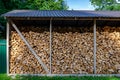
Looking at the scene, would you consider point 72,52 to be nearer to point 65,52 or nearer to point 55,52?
point 65,52

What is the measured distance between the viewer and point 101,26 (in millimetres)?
11055

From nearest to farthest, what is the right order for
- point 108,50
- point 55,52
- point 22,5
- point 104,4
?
point 55,52 < point 108,50 < point 22,5 < point 104,4

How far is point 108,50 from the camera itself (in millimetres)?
10648

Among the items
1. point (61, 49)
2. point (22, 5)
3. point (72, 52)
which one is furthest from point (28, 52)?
point (22, 5)

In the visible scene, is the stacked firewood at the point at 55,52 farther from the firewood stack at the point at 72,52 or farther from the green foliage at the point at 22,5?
the green foliage at the point at 22,5

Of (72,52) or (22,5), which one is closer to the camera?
(72,52)

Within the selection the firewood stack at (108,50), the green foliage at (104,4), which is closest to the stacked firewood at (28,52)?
the firewood stack at (108,50)

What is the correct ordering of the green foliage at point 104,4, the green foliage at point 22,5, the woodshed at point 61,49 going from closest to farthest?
the woodshed at point 61,49 → the green foliage at point 22,5 → the green foliage at point 104,4

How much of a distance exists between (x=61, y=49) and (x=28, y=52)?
1276 mm

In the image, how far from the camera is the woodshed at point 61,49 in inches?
411

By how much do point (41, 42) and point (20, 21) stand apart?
119cm

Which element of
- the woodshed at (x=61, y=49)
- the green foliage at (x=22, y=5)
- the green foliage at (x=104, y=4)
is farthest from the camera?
the green foliage at (x=104, y=4)

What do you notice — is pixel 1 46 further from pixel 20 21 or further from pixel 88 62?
pixel 88 62

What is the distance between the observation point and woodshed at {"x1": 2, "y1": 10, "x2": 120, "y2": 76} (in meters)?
10.4
